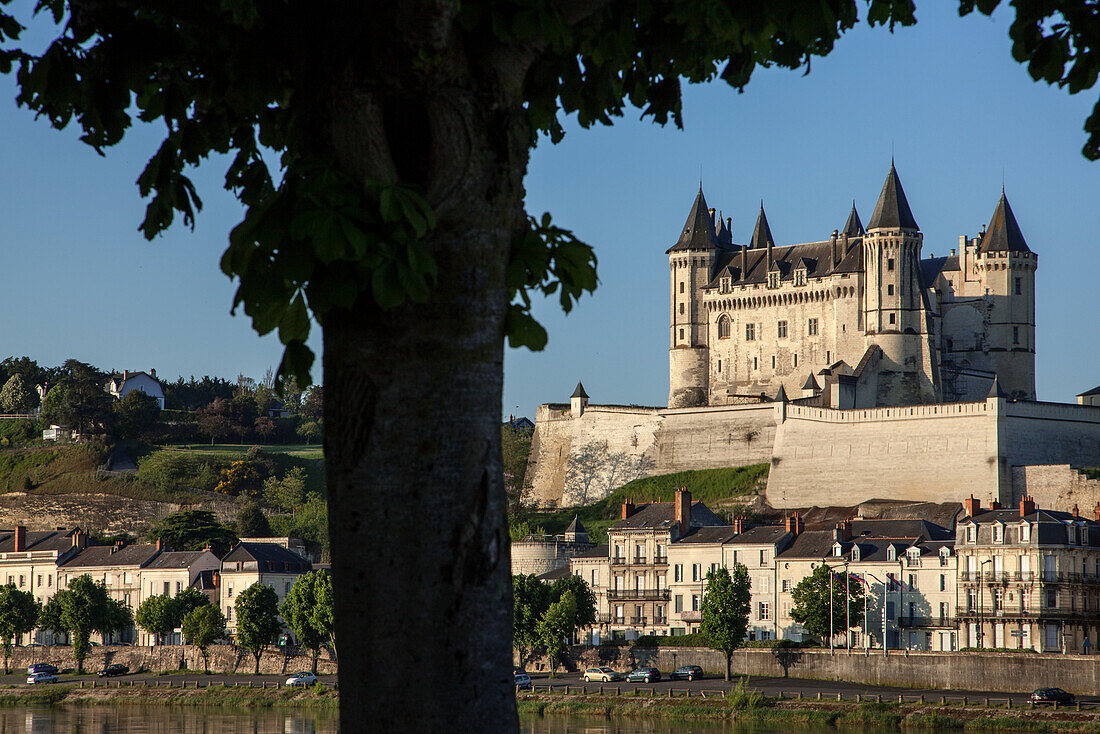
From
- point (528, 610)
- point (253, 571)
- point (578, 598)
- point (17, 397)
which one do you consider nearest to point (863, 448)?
point (578, 598)

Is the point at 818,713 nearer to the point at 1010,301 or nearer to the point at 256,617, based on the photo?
the point at 256,617

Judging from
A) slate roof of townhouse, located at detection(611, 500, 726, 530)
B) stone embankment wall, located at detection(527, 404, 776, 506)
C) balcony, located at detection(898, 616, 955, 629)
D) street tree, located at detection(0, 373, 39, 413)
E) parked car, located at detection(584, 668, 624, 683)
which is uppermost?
street tree, located at detection(0, 373, 39, 413)

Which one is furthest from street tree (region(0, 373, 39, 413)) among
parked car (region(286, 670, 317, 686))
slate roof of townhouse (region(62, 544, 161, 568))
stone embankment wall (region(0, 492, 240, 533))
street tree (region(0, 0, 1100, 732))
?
street tree (region(0, 0, 1100, 732))

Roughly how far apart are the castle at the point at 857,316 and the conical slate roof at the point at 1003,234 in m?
0.07

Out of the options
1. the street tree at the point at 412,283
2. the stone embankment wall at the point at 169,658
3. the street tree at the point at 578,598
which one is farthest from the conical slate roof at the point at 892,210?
the street tree at the point at 412,283

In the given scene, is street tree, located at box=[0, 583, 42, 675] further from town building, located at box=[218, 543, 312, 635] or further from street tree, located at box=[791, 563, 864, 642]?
street tree, located at box=[791, 563, 864, 642]

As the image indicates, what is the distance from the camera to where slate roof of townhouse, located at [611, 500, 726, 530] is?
179ft

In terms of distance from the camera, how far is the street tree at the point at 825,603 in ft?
145

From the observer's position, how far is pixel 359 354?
434 centimetres

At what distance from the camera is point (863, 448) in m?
65.0

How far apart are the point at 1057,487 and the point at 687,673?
21086mm

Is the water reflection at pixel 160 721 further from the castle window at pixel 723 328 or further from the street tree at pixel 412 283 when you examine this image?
the castle window at pixel 723 328

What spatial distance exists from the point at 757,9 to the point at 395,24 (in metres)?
1.40

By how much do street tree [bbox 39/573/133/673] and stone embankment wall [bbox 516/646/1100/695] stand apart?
865 inches
